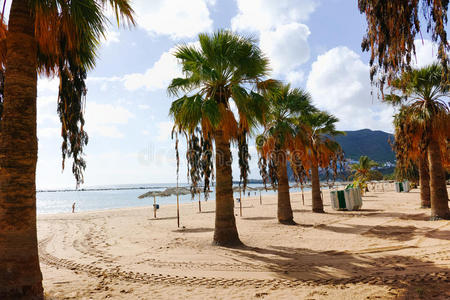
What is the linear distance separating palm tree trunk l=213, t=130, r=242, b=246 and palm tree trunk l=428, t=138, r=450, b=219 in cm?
1029

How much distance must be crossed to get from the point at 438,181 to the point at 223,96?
11407mm

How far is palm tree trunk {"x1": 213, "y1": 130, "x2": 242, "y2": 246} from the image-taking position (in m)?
10.5

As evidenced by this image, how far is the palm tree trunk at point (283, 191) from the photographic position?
15.4 metres

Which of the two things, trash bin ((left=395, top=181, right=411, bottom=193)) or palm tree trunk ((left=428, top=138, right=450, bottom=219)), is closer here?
palm tree trunk ((left=428, top=138, right=450, bottom=219))

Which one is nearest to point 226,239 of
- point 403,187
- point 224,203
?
point 224,203

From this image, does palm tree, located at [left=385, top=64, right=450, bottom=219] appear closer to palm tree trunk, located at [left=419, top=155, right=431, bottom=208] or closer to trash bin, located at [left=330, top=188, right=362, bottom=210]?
palm tree trunk, located at [left=419, top=155, right=431, bottom=208]

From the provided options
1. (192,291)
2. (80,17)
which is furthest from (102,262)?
(80,17)

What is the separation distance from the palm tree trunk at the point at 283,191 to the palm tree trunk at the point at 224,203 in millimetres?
5326

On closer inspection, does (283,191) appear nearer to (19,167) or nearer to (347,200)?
(347,200)

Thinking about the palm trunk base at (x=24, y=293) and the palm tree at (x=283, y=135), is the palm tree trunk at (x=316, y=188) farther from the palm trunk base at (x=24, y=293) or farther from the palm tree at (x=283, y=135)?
the palm trunk base at (x=24, y=293)

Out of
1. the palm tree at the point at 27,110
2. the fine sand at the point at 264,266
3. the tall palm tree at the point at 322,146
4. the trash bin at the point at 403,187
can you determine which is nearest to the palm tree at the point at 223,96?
the fine sand at the point at 264,266

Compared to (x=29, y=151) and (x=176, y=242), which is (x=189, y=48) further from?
(x=176, y=242)

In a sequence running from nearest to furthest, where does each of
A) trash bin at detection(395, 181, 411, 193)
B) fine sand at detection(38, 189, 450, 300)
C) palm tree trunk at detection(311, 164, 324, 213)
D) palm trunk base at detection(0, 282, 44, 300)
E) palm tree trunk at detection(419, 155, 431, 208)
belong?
palm trunk base at detection(0, 282, 44, 300), fine sand at detection(38, 189, 450, 300), palm tree trunk at detection(419, 155, 431, 208), palm tree trunk at detection(311, 164, 324, 213), trash bin at detection(395, 181, 411, 193)

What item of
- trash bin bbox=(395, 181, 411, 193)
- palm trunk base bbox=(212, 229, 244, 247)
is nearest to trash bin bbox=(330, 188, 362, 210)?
palm trunk base bbox=(212, 229, 244, 247)
